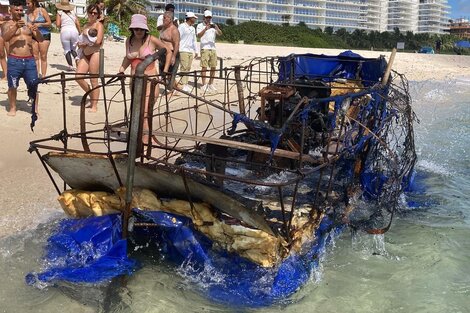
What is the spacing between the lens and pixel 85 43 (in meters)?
8.29

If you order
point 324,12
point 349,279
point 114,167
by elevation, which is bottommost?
point 349,279

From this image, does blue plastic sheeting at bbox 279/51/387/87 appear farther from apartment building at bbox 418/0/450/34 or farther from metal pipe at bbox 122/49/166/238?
apartment building at bbox 418/0/450/34

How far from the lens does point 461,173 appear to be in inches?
331

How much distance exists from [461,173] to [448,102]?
10845 mm

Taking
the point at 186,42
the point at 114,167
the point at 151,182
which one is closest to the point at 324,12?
the point at 186,42

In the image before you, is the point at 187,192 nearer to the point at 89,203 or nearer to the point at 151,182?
the point at 151,182

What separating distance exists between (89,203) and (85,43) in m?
4.59

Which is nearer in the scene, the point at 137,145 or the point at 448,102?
the point at 137,145

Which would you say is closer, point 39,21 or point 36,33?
point 36,33

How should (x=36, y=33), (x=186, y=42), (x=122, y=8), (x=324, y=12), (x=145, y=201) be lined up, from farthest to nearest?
1. (x=324, y=12)
2. (x=122, y=8)
3. (x=186, y=42)
4. (x=36, y=33)
5. (x=145, y=201)

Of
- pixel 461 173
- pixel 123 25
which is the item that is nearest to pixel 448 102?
pixel 461 173

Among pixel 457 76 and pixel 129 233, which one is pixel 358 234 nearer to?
pixel 129 233

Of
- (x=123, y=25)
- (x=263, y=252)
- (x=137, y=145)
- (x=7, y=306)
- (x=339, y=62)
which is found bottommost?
(x=7, y=306)

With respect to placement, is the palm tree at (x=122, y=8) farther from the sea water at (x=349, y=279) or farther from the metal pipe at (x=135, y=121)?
the metal pipe at (x=135, y=121)
